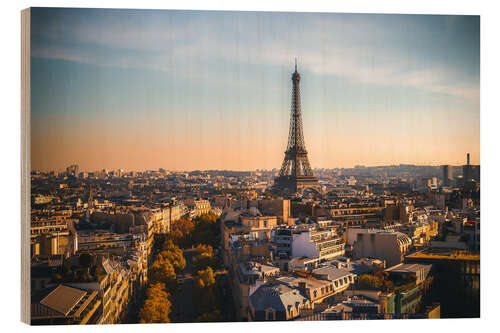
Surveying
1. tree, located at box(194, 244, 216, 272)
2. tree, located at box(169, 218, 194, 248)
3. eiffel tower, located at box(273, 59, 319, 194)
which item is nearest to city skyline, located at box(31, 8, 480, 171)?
eiffel tower, located at box(273, 59, 319, 194)

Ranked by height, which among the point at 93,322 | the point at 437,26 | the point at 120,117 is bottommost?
the point at 93,322

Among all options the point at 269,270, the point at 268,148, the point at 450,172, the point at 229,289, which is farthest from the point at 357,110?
the point at 229,289

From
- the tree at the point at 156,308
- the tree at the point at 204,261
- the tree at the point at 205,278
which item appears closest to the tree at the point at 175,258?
the tree at the point at 204,261

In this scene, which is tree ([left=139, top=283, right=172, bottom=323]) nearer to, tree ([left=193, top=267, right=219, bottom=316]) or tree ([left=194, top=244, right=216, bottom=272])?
tree ([left=193, top=267, right=219, bottom=316])

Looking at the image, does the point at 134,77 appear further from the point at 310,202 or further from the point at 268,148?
the point at 310,202

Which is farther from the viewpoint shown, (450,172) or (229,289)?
(450,172)

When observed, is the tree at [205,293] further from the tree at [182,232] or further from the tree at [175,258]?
the tree at [182,232]
